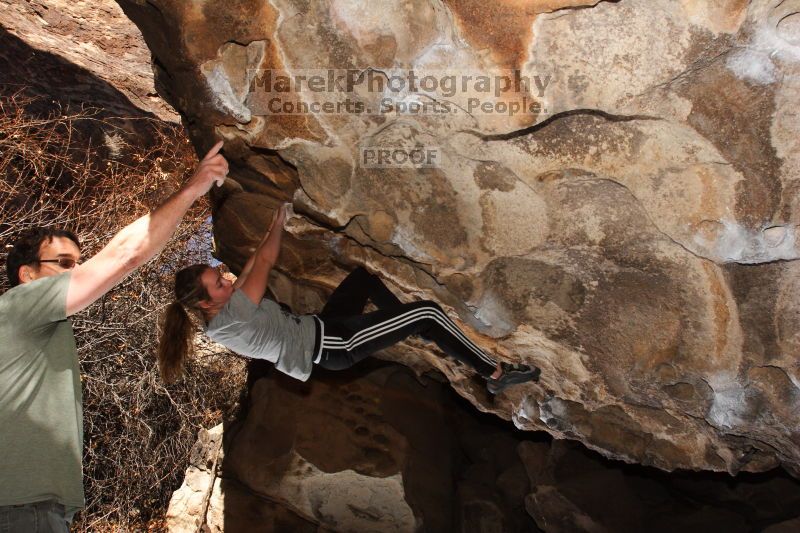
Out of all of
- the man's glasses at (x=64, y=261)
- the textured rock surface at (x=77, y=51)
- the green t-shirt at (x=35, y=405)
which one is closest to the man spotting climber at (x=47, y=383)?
the green t-shirt at (x=35, y=405)

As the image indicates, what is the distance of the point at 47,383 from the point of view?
1.79m

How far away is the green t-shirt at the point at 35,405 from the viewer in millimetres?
1689

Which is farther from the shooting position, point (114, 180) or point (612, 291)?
point (114, 180)

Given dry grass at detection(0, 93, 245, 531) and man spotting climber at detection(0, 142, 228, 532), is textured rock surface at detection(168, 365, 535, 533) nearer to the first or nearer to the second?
dry grass at detection(0, 93, 245, 531)

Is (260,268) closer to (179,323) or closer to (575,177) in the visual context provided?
(179,323)

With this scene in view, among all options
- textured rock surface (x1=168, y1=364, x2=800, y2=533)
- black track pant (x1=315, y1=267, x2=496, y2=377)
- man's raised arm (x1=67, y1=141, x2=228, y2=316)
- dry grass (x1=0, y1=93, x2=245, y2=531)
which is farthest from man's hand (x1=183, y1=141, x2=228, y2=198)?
dry grass (x1=0, y1=93, x2=245, y2=531)

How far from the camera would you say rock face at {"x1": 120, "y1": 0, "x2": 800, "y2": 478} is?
6.85ft

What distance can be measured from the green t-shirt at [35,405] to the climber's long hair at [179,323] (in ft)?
2.08

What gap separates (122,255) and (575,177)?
1545mm

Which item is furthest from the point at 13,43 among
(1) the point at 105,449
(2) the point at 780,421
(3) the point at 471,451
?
(2) the point at 780,421

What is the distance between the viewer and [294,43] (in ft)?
7.90

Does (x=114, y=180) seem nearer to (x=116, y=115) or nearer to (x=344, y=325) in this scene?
(x=116, y=115)

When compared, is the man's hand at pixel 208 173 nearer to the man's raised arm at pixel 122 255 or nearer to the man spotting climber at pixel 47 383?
the man's raised arm at pixel 122 255

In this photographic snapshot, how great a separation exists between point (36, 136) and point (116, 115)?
771 millimetres
